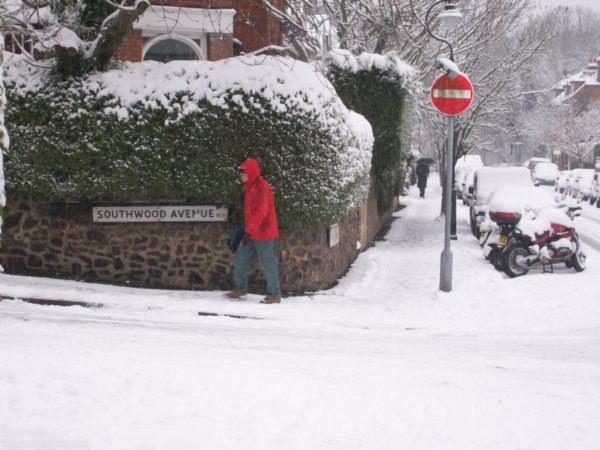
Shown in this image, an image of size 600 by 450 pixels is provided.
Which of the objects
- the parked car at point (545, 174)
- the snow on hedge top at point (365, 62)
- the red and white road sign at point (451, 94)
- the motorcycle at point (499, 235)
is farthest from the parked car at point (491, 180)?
the parked car at point (545, 174)

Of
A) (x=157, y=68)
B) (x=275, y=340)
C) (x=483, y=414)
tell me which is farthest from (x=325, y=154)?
(x=483, y=414)

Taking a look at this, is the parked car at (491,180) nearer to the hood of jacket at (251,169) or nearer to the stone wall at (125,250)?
the stone wall at (125,250)

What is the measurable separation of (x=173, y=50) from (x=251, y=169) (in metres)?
9.21

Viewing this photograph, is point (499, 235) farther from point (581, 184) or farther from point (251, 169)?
point (581, 184)

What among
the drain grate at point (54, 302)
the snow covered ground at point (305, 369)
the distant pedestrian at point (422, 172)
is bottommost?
the snow covered ground at point (305, 369)

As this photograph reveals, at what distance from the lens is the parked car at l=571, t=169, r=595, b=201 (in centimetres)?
3250

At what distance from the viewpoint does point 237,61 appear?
1034 centimetres

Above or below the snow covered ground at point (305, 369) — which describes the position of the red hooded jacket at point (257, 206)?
above

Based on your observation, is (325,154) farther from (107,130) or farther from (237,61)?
(107,130)

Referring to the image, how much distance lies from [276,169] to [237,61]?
1.69 metres

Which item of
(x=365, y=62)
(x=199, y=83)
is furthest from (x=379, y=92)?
(x=199, y=83)

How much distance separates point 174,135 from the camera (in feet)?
32.7

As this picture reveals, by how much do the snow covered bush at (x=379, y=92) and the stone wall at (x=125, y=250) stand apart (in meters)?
6.56

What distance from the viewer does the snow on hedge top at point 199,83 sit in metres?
9.95
